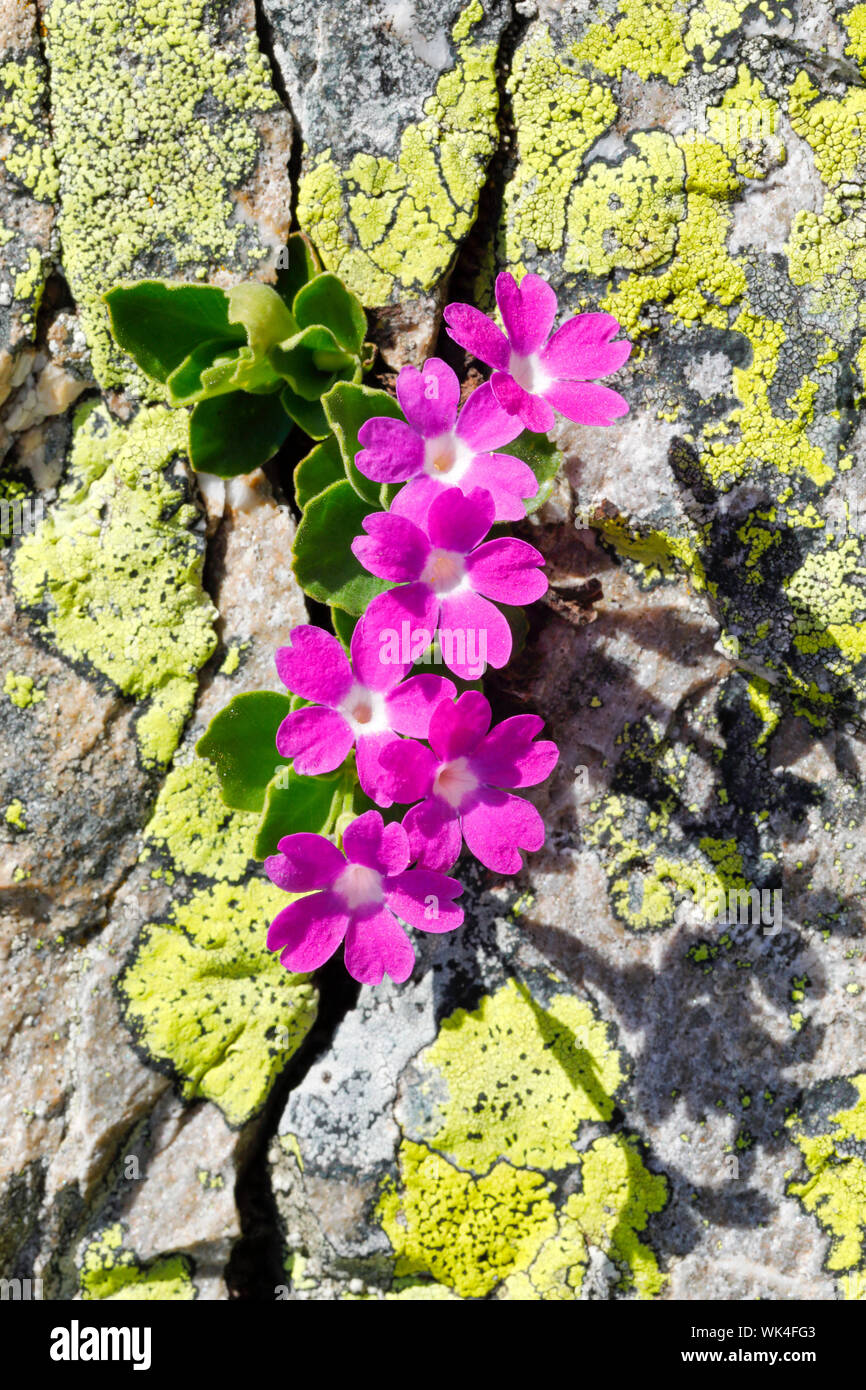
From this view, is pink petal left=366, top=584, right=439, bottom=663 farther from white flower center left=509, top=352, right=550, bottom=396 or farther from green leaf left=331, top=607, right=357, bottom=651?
white flower center left=509, top=352, right=550, bottom=396

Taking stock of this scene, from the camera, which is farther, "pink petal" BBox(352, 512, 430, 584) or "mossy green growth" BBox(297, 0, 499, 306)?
"mossy green growth" BBox(297, 0, 499, 306)

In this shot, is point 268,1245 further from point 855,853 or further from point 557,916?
point 855,853

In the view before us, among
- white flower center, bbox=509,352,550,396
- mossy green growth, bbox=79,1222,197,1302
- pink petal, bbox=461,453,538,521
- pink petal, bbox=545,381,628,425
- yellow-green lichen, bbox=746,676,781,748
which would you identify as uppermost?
white flower center, bbox=509,352,550,396

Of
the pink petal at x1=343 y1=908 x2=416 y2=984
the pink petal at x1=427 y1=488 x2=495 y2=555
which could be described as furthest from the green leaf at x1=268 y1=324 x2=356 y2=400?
the pink petal at x1=343 y1=908 x2=416 y2=984

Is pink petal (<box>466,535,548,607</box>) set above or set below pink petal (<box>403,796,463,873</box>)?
above

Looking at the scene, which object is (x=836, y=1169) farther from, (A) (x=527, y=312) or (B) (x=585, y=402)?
(A) (x=527, y=312)

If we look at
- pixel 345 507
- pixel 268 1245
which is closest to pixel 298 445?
pixel 345 507
